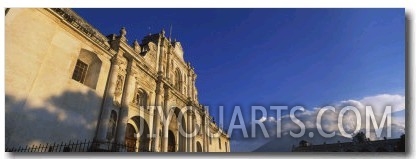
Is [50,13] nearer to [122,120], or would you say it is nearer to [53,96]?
[53,96]

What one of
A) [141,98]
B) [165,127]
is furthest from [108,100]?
[165,127]

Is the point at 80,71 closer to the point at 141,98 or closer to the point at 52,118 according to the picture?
the point at 52,118

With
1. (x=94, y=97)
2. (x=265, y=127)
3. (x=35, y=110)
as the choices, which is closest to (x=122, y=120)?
(x=94, y=97)

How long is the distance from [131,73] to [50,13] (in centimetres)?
335

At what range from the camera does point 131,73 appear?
32.2 feet

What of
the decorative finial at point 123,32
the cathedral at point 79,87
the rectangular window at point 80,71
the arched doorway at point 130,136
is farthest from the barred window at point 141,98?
the rectangular window at point 80,71

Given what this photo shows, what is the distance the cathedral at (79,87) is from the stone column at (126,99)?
3 centimetres

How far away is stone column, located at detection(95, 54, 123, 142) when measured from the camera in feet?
25.5

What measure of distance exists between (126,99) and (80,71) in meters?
1.81

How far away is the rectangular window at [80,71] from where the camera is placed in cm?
781

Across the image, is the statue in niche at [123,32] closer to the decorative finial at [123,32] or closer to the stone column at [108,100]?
the decorative finial at [123,32]

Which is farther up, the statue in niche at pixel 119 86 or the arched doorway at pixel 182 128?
the statue in niche at pixel 119 86

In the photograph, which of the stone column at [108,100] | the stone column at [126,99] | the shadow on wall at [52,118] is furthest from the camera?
the stone column at [126,99]

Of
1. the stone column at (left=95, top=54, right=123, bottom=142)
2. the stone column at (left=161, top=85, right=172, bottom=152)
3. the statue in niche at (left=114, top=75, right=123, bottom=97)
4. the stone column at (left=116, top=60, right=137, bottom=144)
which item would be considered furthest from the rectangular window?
the stone column at (left=161, top=85, right=172, bottom=152)
